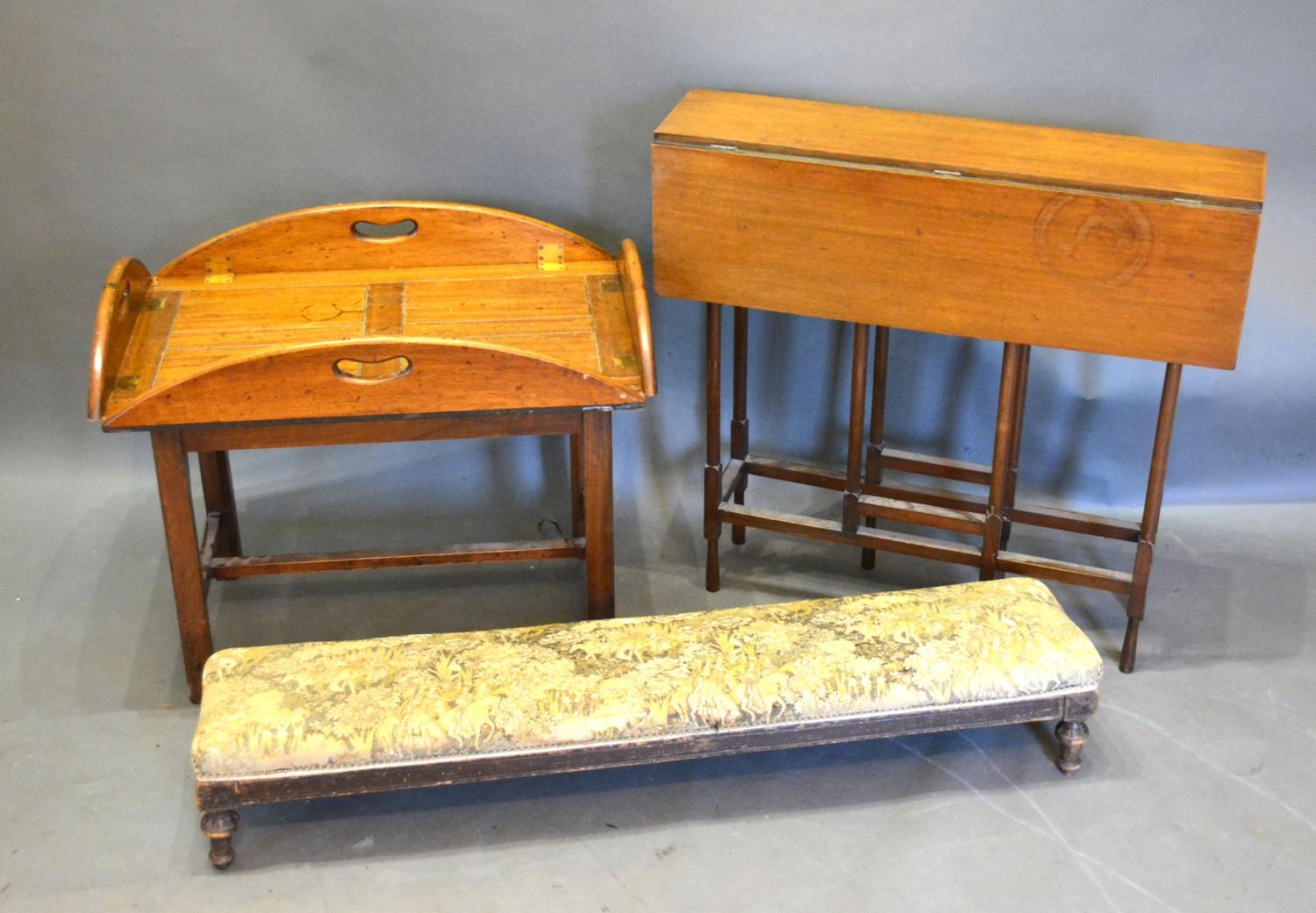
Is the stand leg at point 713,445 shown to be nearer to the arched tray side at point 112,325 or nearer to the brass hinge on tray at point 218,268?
the brass hinge on tray at point 218,268

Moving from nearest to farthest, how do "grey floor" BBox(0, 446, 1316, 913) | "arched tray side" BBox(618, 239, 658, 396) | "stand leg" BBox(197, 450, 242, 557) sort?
"grey floor" BBox(0, 446, 1316, 913)
"arched tray side" BBox(618, 239, 658, 396)
"stand leg" BBox(197, 450, 242, 557)

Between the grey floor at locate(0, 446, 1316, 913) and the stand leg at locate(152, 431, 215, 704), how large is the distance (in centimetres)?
14

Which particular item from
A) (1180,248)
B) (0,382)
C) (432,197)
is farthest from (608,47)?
(0,382)

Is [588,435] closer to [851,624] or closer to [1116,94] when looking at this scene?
[851,624]

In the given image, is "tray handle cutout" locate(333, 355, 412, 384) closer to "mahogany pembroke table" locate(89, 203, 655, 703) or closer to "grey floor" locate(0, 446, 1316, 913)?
"mahogany pembroke table" locate(89, 203, 655, 703)

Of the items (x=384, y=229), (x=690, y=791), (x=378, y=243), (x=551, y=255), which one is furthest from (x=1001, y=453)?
(x=384, y=229)

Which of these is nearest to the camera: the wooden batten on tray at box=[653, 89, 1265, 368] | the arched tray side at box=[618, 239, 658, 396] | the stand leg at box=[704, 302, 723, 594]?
the wooden batten on tray at box=[653, 89, 1265, 368]

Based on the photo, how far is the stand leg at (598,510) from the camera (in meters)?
3.01

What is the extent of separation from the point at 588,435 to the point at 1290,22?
177cm

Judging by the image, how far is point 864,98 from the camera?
11.4 ft

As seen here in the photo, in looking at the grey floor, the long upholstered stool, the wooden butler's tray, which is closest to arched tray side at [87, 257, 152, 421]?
the wooden butler's tray

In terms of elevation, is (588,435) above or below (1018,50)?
below

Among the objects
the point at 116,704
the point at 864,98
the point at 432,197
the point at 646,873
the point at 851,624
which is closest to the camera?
the point at 646,873

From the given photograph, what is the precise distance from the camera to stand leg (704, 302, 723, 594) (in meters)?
3.35
